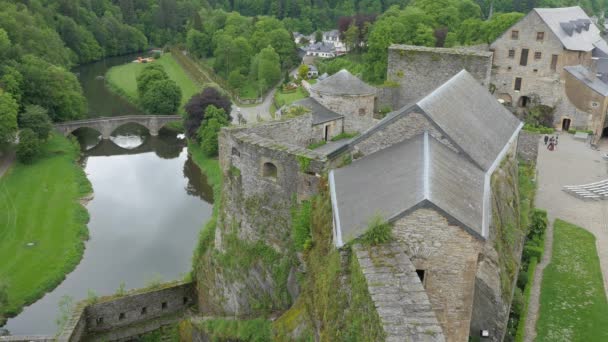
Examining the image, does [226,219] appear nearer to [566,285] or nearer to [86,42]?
[566,285]

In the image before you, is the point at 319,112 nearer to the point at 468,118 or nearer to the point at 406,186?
the point at 468,118

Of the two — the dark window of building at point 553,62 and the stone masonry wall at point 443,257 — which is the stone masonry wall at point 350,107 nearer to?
the stone masonry wall at point 443,257

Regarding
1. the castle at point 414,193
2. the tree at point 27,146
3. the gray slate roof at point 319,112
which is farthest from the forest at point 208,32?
the castle at point 414,193

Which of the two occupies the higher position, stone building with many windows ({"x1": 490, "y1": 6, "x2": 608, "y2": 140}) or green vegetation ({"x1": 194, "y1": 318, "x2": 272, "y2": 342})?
stone building with many windows ({"x1": 490, "y1": 6, "x2": 608, "y2": 140})

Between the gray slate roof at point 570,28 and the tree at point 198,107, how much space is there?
22187 millimetres

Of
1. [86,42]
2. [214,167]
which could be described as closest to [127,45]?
[86,42]

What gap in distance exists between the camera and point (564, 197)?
24.5 meters

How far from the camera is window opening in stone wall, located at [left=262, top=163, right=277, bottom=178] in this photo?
16547 millimetres

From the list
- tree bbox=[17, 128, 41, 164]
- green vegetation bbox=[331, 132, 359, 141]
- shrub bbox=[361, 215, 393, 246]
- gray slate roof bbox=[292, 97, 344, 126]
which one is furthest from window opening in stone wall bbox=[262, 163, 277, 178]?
tree bbox=[17, 128, 41, 164]

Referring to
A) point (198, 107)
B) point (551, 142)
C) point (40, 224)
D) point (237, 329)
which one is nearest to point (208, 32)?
point (198, 107)

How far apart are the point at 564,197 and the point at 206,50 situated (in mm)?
63759

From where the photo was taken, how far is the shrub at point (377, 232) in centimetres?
1138

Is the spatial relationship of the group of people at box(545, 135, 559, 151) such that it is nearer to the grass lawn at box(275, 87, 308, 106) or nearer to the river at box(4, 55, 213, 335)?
the river at box(4, 55, 213, 335)

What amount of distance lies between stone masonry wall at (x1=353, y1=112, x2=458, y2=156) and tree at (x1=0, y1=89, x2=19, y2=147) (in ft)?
95.8
